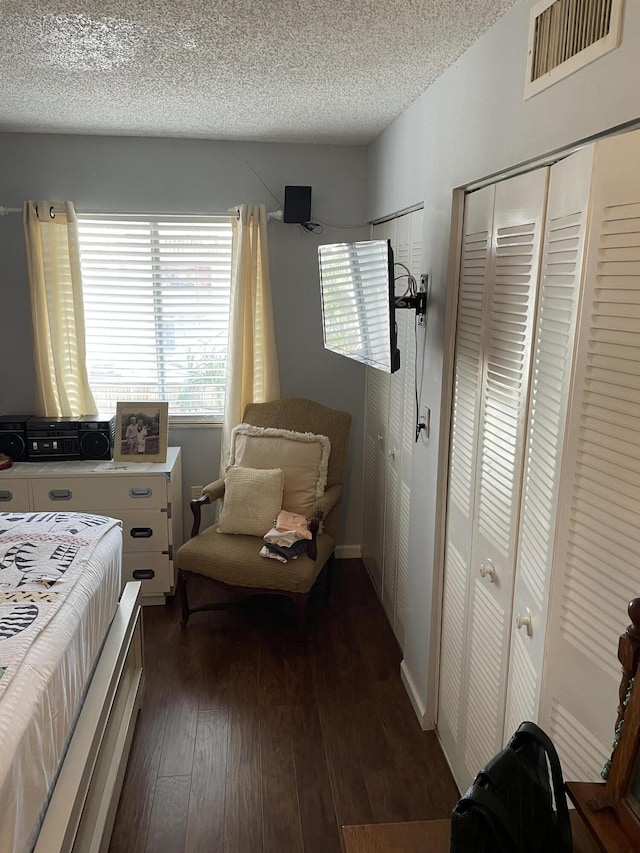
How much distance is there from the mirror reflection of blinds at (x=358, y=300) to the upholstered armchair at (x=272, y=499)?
0.80 meters

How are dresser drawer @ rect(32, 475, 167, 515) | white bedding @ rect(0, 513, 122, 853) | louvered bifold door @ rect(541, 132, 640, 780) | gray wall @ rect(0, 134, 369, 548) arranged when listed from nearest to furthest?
louvered bifold door @ rect(541, 132, 640, 780)
white bedding @ rect(0, 513, 122, 853)
dresser drawer @ rect(32, 475, 167, 515)
gray wall @ rect(0, 134, 369, 548)

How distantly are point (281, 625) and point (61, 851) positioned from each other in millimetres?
1922

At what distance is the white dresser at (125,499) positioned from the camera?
3439mm

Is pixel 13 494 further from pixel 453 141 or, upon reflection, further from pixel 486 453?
pixel 453 141

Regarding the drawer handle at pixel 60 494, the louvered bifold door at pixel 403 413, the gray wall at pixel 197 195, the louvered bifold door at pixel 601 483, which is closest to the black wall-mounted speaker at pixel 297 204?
the gray wall at pixel 197 195

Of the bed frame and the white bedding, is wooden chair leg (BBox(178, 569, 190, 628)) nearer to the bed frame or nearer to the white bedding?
the bed frame

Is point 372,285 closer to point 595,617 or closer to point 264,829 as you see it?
point 595,617

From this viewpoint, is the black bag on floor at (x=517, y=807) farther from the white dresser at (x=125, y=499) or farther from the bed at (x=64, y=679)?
the white dresser at (x=125, y=499)

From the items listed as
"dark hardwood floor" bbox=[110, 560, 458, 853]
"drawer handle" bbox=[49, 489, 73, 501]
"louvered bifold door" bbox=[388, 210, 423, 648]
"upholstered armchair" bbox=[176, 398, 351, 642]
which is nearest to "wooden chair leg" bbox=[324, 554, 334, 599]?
"upholstered armchair" bbox=[176, 398, 351, 642]

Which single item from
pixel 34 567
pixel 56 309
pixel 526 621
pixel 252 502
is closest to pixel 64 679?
pixel 34 567

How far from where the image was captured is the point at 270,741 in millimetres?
2615

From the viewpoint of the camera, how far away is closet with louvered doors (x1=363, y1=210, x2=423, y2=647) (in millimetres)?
2982

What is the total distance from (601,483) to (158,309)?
307 centimetres

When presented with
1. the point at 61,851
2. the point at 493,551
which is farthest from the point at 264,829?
the point at 493,551
